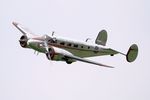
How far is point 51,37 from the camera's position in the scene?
223ft

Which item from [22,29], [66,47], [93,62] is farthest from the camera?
[22,29]

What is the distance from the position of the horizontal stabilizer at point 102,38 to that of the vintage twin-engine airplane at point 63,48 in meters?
1.34

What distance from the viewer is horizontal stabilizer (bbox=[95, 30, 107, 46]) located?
78.3 m

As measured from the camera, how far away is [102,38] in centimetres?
7925

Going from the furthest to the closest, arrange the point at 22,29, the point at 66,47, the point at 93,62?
the point at 22,29
the point at 66,47
the point at 93,62

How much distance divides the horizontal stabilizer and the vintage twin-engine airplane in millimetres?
1337

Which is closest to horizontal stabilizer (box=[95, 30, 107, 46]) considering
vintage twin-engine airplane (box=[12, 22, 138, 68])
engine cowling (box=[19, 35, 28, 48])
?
vintage twin-engine airplane (box=[12, 22, 138, 68])

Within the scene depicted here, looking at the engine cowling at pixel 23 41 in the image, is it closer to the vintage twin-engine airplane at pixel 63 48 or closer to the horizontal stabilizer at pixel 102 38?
the vintage twin-engine airplane at pixel 63 48

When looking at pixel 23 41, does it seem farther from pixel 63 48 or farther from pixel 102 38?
pixel 102 38

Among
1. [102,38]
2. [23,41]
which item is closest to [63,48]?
[23,41]

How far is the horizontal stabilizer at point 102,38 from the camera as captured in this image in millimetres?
78312

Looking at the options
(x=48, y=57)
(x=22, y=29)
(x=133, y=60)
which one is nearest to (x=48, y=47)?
(x=48, y=57)

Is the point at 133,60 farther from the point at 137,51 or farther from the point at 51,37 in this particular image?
the point at 51,37

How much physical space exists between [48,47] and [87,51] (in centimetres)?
769
